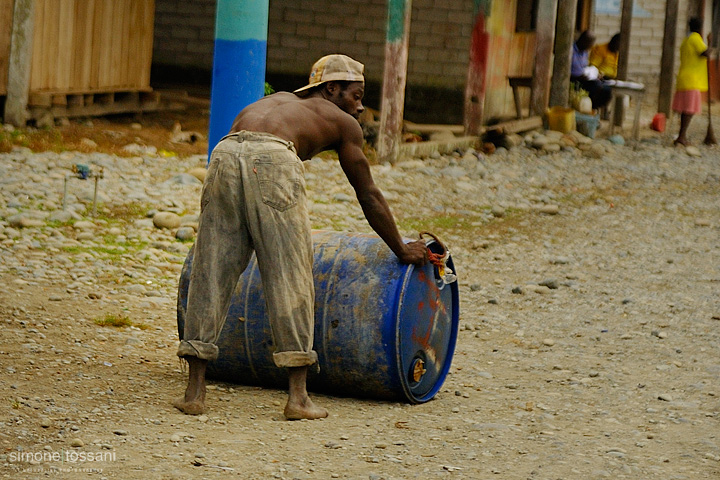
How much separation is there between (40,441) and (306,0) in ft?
39.7

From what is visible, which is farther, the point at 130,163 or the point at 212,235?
the point at 130,163

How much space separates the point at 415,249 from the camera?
14.5 ft

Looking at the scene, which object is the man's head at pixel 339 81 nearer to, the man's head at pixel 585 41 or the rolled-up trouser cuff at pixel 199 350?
the rolled-up trouser cuff at pixel 199 350

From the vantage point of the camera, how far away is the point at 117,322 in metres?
5.51

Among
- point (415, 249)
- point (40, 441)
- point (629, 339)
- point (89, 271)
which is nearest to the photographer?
point (40, 441)

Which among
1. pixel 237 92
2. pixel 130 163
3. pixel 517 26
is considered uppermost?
pixel 517 26

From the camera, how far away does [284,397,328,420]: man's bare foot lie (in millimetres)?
4117

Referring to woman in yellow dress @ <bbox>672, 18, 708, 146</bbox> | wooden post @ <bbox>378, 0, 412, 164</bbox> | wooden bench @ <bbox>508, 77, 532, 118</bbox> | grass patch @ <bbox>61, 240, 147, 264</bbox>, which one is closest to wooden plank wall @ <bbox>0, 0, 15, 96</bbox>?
wooden post @ <bbox>378, 0, 412, 164</bbox>

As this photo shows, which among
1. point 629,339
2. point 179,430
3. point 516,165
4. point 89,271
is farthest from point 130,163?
point 179,430

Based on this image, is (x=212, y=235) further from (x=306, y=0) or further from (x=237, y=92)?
(x=306, y=0)

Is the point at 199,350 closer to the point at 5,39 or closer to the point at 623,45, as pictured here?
the point at 5,39

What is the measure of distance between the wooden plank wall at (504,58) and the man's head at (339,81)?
966 centimetres

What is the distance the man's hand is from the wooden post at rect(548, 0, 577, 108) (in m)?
10.5

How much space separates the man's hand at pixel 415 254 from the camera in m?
4.38
